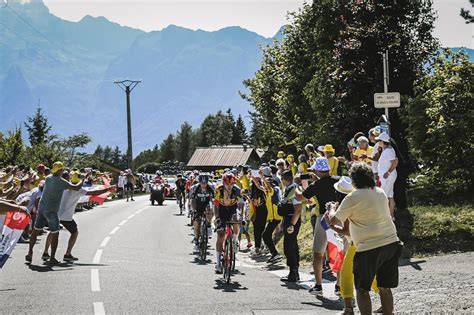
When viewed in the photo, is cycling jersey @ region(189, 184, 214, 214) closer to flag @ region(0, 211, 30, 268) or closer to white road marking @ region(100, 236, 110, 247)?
white road marking @ region(100, 236, 110, 247)

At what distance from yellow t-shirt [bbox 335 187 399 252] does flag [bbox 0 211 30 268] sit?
643 cm

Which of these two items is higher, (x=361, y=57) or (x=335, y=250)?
(x=361, y=57)

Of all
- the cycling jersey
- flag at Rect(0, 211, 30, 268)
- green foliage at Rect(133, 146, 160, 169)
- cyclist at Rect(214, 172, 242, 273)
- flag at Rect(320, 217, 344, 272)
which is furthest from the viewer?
green foliage at Rect(133, 146, 160, 169)

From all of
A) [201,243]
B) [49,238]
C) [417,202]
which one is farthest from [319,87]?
[49,238]

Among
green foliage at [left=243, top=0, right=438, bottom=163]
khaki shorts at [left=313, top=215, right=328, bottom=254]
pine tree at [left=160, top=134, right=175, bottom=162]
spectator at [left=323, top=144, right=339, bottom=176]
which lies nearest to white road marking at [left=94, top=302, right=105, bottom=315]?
khaki shorts at [left=313, top=215, right=328, bottom=254]

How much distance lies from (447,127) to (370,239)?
28.8 feet

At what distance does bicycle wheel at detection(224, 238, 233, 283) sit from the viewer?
1122 centimetres

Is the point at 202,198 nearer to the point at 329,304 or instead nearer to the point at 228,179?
the point at 228,179

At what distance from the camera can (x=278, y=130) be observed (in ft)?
136

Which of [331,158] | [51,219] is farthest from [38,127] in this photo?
[331,158]

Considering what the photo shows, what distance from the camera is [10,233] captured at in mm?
11891

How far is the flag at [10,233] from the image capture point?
452 inches

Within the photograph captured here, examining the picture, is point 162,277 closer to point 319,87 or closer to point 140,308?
point 140,308

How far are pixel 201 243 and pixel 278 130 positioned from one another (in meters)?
26.9
